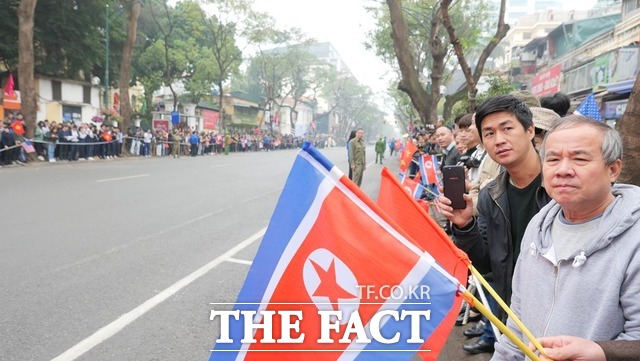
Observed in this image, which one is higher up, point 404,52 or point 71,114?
point 404,52

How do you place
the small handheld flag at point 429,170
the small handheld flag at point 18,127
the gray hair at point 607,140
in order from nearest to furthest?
1. the gray hair at point 607,140
2. the small handheld flag at point 429,170
3. the small handheld flag at point 18,127

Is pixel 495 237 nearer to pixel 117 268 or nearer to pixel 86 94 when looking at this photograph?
pixel 117 268

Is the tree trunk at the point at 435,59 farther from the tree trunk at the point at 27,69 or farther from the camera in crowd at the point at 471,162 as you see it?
the tree trunk at the point at 27,69

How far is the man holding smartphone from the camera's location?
95.5 inches

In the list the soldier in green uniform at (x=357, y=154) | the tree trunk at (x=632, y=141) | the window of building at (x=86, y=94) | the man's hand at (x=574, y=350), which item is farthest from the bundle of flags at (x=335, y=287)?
the window of building at (x=86, y=94)

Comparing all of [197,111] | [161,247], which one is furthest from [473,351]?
[197,111]

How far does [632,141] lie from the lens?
3.16 meters

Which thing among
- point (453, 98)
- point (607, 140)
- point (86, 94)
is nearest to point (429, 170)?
point (607, 140)

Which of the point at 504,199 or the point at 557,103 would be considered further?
the point at 557,103

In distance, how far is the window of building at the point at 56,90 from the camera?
1151 inches

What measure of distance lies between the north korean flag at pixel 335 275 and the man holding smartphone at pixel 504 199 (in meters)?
0.79

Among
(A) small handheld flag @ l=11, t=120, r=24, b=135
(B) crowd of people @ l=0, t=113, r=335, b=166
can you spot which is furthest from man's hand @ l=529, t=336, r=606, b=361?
(A) small handheld flag @ l=11, t=120, r=24, b=135

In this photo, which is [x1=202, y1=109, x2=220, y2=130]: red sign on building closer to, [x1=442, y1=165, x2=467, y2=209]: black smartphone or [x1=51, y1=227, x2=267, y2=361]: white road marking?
[x1=51, y1=227, x2=267, y2=361]: white road marking

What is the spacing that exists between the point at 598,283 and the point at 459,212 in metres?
0.92
